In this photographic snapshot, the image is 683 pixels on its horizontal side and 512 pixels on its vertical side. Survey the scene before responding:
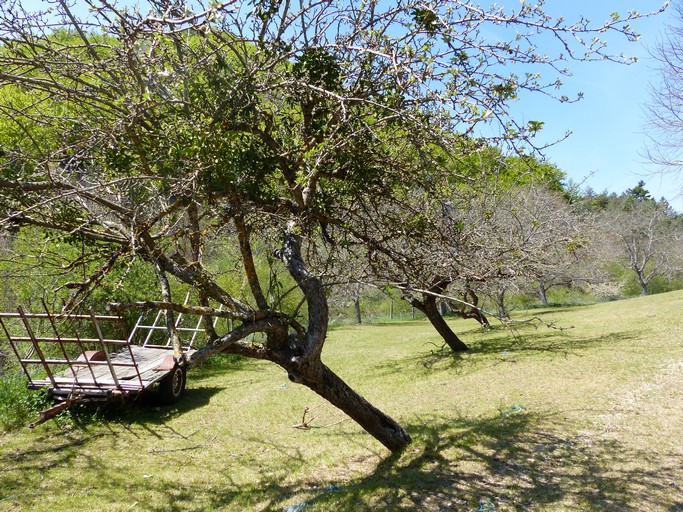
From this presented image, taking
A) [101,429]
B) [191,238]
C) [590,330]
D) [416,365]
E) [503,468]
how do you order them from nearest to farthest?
[191,238] → [503,468] → [101,429] → [416,365] → [590,330]

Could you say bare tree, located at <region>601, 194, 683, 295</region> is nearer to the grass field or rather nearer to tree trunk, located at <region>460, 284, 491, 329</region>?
tree trunk, located at <region>460, 284, 491, 329</region>

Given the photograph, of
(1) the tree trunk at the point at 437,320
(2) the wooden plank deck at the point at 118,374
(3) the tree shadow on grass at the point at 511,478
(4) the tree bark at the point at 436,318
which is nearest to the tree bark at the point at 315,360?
(3) the tree shadow on grass at the point at 511,478

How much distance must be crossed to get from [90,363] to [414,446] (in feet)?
15.0

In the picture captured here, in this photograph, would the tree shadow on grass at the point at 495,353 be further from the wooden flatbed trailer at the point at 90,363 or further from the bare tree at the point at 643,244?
the bare tree at the point at 643,244

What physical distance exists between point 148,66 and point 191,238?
5.02ft

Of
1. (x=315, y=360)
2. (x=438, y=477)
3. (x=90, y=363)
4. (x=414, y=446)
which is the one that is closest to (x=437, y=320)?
(x=414, y=446)

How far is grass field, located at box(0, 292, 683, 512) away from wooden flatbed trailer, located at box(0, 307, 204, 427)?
0.69 m

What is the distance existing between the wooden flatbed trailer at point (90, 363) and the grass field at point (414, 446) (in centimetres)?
69

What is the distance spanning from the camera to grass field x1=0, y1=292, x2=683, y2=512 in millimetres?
4781

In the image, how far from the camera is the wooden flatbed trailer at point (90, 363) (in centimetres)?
632

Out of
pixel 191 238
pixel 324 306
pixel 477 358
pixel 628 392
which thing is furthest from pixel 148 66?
pixel 477 358

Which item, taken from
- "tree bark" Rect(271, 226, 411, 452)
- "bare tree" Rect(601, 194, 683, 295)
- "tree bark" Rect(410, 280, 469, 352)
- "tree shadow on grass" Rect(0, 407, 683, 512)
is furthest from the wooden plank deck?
"bare tree" Rect(601, 194, 683, 295)

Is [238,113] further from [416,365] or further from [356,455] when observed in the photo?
[416,365]

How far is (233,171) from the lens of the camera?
3.96 meters
